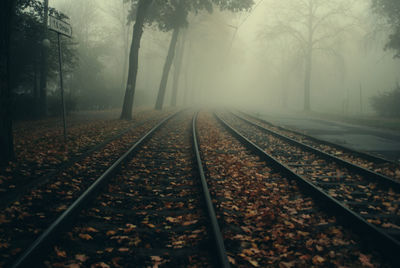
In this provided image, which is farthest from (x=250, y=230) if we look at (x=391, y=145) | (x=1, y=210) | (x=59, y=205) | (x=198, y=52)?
(x=198, y=52)

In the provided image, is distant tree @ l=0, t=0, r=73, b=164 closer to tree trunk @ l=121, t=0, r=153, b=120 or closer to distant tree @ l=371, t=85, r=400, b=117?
tree trunk @ l=121, t=0, r=153, b=120

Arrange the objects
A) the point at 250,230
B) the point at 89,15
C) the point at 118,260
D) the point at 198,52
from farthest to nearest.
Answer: the point at 198,52, the point at 89,15, the point at 250,230, the point at 118,260

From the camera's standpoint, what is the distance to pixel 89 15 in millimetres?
36875

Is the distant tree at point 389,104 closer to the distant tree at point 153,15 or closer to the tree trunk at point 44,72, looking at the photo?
the distant tree at point 153,15

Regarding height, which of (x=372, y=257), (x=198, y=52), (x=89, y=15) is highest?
(x=89, y=15)

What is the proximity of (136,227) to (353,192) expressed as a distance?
3857 millimetres

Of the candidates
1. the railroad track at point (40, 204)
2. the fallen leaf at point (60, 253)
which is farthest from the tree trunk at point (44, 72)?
the fallen leaf at point (60, 253)

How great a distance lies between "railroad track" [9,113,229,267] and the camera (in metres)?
2.71

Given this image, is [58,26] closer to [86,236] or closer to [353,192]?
[86,236]

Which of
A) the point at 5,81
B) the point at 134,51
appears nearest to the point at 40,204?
the point at 5,81

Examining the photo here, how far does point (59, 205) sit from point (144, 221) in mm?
1373

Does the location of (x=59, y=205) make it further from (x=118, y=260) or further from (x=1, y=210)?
(x=118, y=260)

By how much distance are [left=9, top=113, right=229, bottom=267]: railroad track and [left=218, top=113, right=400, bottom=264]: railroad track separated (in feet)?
6.03

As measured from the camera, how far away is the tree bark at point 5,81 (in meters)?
5.28
